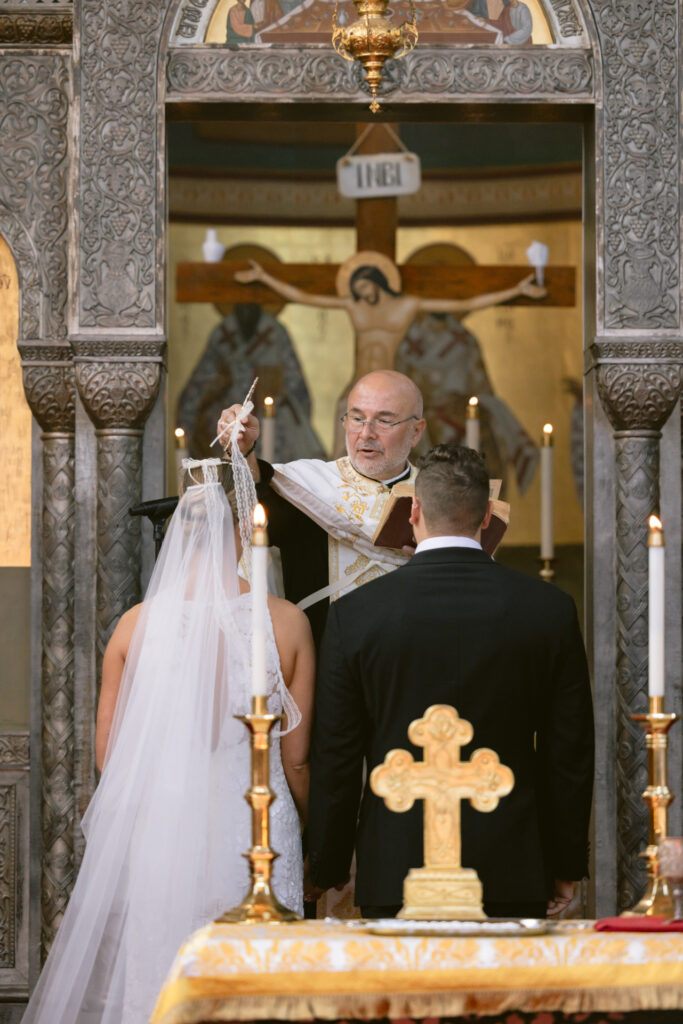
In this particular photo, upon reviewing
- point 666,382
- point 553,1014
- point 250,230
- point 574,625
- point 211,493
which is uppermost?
point 250,230

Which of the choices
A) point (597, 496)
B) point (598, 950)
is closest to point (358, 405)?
point (597, 496)

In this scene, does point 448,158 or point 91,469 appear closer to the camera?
point 91,469

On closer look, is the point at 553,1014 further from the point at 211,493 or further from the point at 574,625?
the point at 211,493

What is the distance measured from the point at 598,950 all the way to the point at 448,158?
632cm

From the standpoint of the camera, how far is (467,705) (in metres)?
3.42

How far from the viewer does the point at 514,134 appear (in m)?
8.23

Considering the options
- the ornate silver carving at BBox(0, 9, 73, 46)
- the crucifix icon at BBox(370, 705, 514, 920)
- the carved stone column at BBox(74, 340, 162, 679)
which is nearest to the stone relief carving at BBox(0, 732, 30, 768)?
the carved stone column at BBox(74, 340, 162, 679)

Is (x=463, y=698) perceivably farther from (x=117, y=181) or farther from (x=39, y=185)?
(x=39, y=185)

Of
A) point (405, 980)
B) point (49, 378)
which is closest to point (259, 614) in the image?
point (405, 980)

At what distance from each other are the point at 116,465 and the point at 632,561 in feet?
6.58

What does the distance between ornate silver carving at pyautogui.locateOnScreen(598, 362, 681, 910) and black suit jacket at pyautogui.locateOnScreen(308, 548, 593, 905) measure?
6.83 ft

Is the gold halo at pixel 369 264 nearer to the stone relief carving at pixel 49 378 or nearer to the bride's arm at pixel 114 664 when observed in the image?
the stone relief carving at pixel 49 378

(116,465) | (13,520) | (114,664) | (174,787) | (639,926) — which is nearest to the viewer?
(639,926)

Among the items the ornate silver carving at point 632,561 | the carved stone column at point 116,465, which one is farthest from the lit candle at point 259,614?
the ornate silver carving at point 632,561
